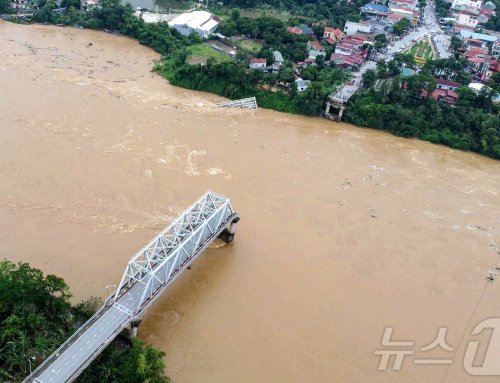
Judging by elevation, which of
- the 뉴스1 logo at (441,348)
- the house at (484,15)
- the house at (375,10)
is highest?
the house at (484,15)

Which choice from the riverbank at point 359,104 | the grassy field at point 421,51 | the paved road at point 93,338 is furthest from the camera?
the grassy field at point 421,51

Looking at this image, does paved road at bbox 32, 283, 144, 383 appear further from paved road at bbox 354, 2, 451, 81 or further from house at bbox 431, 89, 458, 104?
house at bbox 431, 89, 458, 104

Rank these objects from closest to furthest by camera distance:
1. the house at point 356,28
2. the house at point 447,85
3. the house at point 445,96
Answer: the house at point 445,96 → the house at point 447,85 → the house at point 356,28

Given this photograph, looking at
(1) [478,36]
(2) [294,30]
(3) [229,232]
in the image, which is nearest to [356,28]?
(2) [294,30]

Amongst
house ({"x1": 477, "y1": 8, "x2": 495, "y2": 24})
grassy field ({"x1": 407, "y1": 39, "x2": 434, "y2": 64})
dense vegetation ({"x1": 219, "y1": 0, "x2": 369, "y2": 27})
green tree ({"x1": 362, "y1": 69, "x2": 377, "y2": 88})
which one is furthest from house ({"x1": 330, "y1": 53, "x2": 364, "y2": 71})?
house ({"x1": 477, "y1": 8, "x2": 495, "y2": 24})

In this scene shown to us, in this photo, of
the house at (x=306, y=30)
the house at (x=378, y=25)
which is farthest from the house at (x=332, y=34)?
the house at (x=378, y=25)

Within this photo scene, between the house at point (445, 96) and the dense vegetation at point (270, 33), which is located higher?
the dense vegetation at point (270, 33)

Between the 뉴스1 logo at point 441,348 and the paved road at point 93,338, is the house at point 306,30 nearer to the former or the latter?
the 뉴스1 logo at point 441,348
